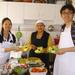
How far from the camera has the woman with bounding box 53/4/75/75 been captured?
2.50m

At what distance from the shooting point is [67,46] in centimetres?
267

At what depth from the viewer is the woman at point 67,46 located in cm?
250

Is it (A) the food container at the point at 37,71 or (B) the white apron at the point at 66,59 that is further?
(B) the white apron at the point at 66,59

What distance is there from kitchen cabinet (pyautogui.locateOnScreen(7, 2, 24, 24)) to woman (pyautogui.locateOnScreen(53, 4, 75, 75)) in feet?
4.75

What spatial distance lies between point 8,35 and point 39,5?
1.15 meters

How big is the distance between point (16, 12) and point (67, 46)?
63.9 inches

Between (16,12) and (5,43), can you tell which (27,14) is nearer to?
(16,12)

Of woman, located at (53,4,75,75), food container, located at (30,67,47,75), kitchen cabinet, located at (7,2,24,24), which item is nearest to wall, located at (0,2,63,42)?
kitchen cabinet, located at (7,2,24,24)

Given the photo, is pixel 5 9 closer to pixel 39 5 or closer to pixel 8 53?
pixel 39 5

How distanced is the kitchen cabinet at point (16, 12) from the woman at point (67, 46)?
145 cm

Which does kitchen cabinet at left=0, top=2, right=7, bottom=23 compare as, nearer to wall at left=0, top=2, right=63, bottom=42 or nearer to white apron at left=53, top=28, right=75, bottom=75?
wall at left=0, top=2, right=63, bottom=42

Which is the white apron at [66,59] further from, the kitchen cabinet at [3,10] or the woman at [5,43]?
the kitchen cabinet at [3,10]

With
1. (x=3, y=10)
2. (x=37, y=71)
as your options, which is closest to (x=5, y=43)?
(x=37, y=71)

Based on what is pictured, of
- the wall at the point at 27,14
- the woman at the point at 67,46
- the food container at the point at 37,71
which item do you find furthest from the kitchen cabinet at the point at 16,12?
the food container at the point at 37,71
